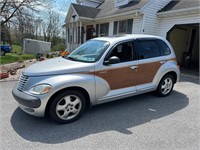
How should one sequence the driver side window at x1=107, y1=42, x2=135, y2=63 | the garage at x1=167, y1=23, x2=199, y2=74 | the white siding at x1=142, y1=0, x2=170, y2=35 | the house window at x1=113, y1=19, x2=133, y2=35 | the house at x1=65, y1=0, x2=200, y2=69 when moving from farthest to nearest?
1. the garage at x1=167, y1=23, x2=199, y2=74
2. the house window at x1=113, y1=19, x2=133, y2=35
3. the white siding at x1=142, y1=0, x2=170, y2=35
4. the house at x1=65, y1=0, x2=200, y2=69
5. the driver side window at x1=107, y1=42, x2=135, y2=63

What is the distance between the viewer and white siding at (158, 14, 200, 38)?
8.64 m

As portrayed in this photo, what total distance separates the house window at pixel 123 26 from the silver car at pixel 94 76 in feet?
24.4

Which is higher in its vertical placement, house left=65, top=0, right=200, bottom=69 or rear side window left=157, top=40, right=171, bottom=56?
house left=65, top=0, right=200, bottom=69

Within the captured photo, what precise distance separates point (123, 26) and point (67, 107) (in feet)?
33.8

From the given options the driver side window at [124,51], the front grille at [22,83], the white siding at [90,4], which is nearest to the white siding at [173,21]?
the driver side window at [124,51]

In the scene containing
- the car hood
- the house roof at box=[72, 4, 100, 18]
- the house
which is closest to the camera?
the car hood

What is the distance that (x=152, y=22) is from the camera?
1061 cm

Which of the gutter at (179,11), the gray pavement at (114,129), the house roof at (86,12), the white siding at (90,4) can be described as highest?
the white siding at (90,4)

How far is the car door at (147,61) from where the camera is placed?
4398 millimetres

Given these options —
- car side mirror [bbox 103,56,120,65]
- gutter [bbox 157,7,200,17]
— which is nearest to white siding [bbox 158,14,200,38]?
gutter [bbox 157,7,200,17]

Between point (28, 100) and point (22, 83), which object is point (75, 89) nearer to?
point (28, 100)

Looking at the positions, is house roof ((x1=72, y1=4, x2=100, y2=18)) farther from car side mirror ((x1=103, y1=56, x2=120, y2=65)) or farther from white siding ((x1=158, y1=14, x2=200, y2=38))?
car side mirror ((x1=103, y1=56, x2=120, y2=65))

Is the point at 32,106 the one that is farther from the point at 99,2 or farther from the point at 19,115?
the point at 99,2

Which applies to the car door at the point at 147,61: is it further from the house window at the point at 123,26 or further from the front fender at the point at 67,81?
the house window at the point at 123,26
